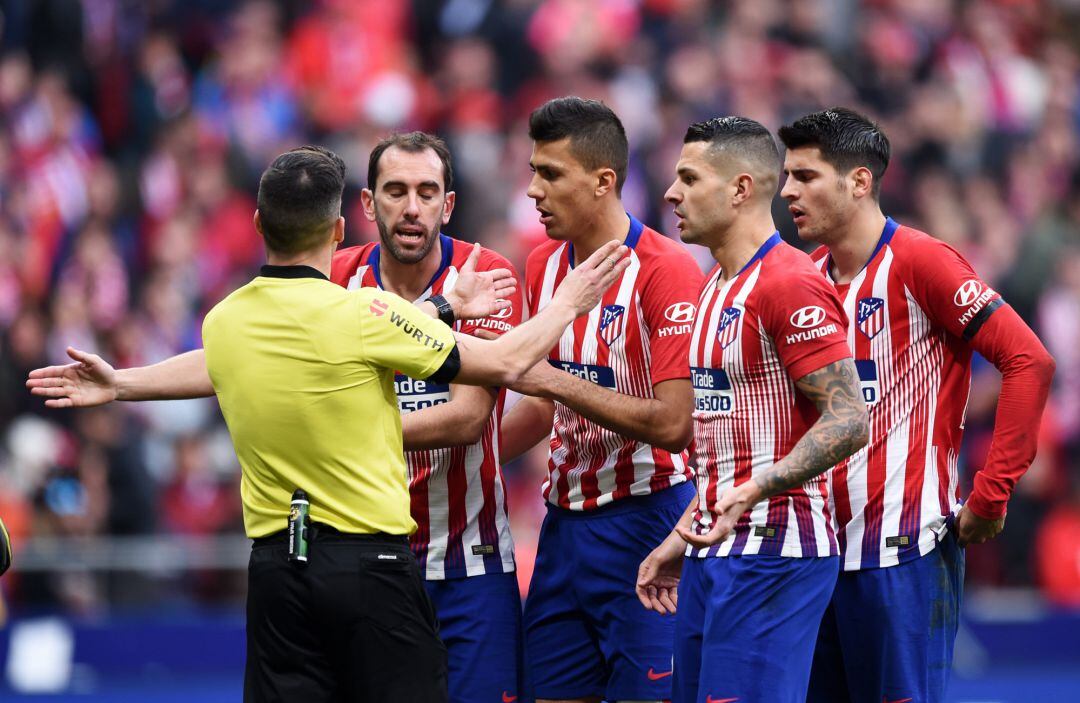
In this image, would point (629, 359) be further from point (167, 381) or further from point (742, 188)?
point (167, 381)

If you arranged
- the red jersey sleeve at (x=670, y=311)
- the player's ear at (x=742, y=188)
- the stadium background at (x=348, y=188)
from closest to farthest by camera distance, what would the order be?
the player's ear at (x=742, y=188), the red jersey sleeve at (x=670, y=311), the stadium background at (x=348, y=188)

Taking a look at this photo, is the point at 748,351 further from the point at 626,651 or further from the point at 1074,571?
the point at 1074,571

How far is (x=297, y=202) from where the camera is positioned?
5.13 meters

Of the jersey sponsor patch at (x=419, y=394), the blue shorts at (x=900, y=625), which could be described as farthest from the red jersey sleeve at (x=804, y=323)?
the jersey sponsor patch at (x=419, y=394)

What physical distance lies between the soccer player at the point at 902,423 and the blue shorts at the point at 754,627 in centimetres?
46

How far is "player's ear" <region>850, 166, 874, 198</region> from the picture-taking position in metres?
6.09

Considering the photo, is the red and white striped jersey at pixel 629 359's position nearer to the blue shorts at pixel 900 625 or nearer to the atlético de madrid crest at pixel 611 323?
the atlético de madrid crest at pixel 611 323

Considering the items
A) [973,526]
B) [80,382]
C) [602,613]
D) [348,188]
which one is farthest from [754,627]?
[348,188]

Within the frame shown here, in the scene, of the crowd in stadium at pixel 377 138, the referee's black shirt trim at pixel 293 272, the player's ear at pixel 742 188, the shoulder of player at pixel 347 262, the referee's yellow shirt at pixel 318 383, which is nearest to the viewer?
the referee's yellow shirt at pixel 318 383

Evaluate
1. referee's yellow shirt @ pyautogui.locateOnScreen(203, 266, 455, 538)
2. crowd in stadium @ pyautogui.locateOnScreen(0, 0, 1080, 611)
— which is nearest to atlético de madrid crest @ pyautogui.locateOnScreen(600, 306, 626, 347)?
referee's yellow shirt @ pyautogui.locateOnScreen(203, 266, 455, 538)

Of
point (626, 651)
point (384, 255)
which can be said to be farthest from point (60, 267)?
point (626, 651)

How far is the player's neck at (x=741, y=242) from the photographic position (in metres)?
5.73

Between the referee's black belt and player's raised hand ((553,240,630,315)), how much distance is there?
1.03 m

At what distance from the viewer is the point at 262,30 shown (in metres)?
14.3
